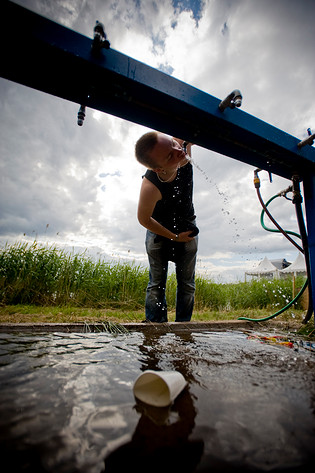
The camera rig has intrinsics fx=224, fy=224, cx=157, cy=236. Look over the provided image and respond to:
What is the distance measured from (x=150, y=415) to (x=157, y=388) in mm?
144

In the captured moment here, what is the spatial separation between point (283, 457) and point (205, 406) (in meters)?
0.28

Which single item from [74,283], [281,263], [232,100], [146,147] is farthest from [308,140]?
[281,263]

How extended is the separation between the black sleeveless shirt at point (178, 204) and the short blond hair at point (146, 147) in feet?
1.69

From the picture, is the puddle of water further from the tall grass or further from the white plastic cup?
the tall grass

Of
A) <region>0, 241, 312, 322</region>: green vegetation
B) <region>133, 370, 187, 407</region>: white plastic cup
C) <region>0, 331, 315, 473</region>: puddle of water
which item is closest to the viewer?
<region>0, 331, 315, 473</region>: puddle of water

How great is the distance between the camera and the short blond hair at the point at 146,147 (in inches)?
81.3

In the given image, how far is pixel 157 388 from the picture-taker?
92cm

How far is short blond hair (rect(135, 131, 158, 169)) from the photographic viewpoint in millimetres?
2064

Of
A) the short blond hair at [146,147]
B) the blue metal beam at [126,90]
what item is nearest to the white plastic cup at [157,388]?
the blue metal beam at [126,90]

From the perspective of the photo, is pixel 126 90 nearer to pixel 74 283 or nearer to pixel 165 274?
pixel 165 274

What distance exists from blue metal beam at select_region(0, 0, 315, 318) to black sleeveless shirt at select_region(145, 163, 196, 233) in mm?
998

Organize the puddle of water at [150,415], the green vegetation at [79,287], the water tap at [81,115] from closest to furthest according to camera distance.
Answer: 1. the puddle of water at [150,415]
2. the water tap at [81,115]
3. the green vegetation at [79,287]

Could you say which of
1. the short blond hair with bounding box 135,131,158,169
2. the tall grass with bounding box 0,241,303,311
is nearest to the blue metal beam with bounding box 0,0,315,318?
the short blond hair with bounding box 135,131,158,169

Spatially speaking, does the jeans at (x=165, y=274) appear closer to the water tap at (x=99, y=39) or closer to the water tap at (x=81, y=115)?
the water tap at (x=81, y=115)
